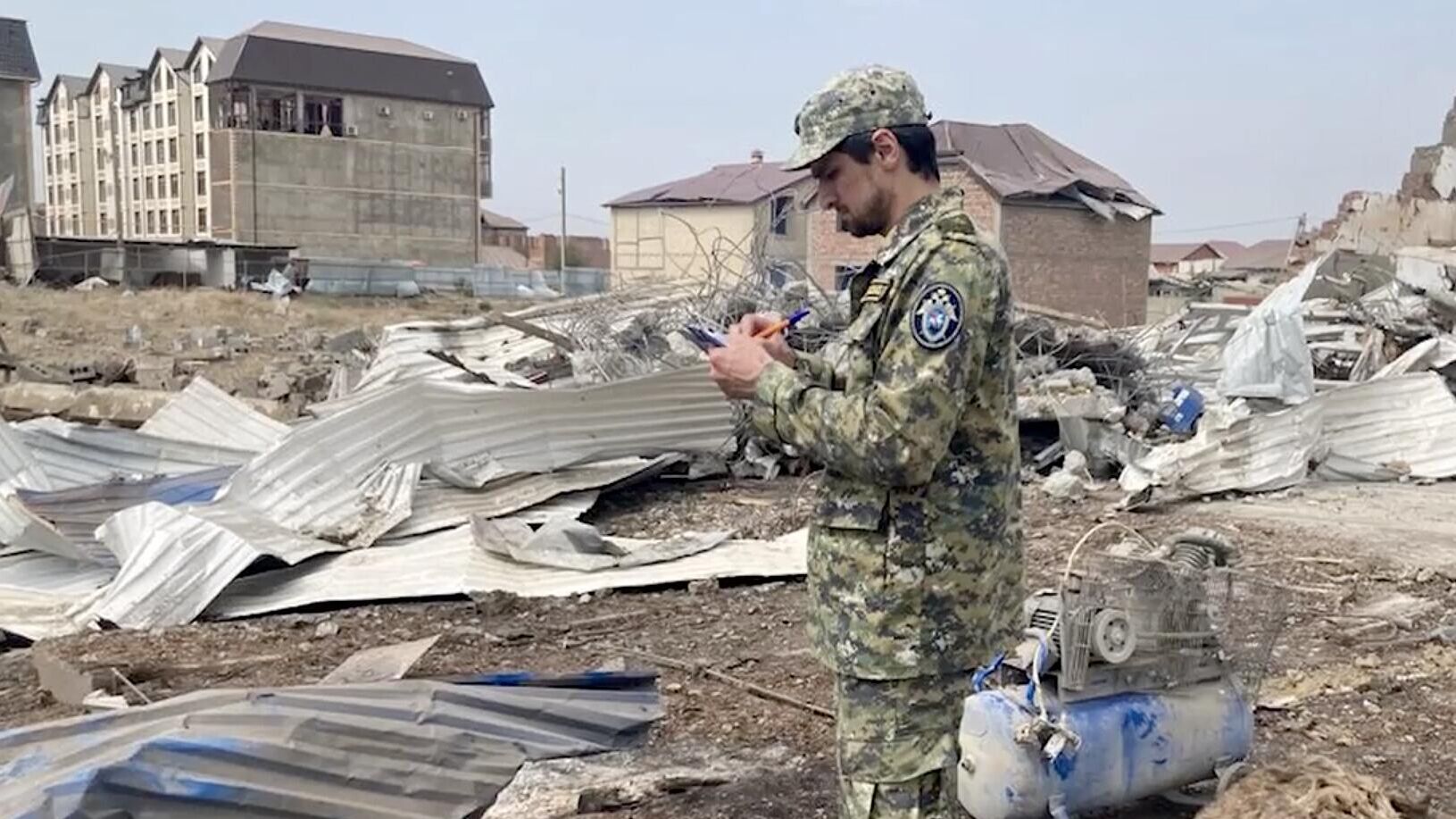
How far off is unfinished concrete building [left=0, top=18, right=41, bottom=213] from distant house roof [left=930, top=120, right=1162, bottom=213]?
31.9 meters

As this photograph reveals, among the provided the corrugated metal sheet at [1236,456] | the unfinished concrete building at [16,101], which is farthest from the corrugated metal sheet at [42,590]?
the unfinished concrete building at [16,101]

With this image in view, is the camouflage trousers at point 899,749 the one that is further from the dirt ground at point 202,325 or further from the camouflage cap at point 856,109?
the dirt ground at point 202,325

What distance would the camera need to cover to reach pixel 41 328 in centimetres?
1975

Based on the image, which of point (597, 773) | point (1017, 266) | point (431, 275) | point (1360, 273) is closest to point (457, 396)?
point (597, 773)

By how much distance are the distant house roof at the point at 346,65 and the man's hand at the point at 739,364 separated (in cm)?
4569

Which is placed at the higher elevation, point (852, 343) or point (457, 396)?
point (852, 343)

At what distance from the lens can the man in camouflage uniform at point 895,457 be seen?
6.51 feet

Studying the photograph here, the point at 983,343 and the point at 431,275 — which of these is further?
the point at 431,275

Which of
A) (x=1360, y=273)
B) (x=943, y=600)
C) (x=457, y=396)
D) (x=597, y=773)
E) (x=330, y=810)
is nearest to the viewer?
(x=943, y=600)

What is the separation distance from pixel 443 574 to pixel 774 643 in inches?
59.1

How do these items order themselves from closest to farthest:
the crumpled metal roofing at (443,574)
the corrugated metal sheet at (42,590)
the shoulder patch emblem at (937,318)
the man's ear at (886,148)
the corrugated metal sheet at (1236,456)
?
the shoulder patch emblem at (937,318)
the man's ear at (886,148)
the corrugated metal sheet at (42,590)
the crumpled metal roofing at (443,574)
the corrugated metal sheet at (1236,456)

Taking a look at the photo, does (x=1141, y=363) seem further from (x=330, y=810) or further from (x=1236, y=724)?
(x=330, y=810)

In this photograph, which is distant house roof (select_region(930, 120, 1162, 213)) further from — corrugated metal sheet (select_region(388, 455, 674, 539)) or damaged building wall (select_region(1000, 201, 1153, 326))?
corrugated metal sheet (select_region(388, 455, 674, 539))

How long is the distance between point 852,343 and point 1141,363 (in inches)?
328
